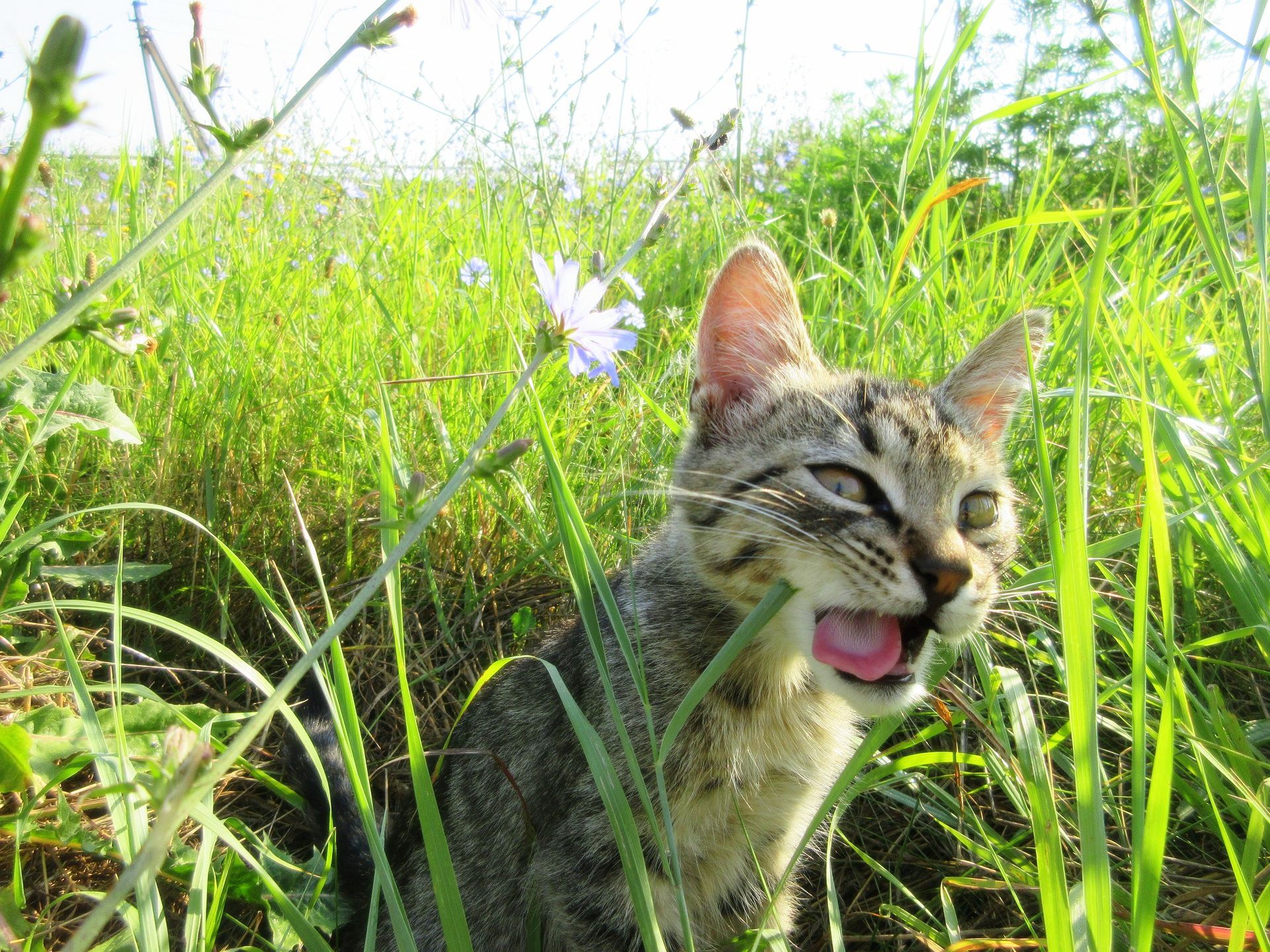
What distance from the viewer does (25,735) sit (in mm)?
1441

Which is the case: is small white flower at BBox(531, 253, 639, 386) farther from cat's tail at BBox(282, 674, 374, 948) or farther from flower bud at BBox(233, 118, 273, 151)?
cat's tail at BBox(282, 674, 374, 948)

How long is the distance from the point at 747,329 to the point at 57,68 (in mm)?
1945

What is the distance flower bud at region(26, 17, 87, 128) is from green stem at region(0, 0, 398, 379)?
244 mm

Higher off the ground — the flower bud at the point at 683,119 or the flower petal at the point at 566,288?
the flower bud at the point at 683,119

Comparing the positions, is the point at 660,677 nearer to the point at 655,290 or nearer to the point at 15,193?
the point at 15,193

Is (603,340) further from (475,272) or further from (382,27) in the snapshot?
(475,272)

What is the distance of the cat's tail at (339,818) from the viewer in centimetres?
206

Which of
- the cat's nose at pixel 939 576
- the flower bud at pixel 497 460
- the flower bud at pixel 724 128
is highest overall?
the flower bud at pixel 724 128

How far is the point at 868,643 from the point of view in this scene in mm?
1735

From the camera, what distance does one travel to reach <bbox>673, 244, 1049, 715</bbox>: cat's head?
166 centimetres

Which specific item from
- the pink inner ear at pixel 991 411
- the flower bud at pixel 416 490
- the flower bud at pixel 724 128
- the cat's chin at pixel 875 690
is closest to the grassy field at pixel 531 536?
the flower bud at pixel 416 490

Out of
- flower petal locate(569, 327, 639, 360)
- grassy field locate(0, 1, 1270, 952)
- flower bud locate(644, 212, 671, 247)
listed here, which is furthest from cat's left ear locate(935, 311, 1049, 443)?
flower petal locate(569, 327, 639, 360)

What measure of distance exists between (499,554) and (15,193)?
239 cm

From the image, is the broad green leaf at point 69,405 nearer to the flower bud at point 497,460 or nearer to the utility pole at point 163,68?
the utility pole at point 163,68
